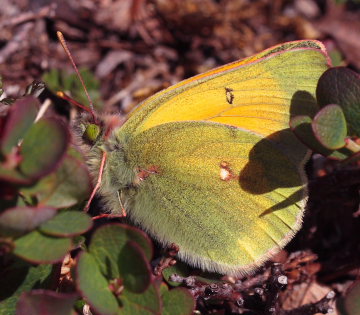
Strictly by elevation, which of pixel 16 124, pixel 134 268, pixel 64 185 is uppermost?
pixel 16 124

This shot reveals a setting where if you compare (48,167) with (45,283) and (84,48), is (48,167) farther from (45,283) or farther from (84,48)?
(84,48)

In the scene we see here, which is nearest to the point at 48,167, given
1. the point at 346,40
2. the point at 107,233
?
the point at 107,233

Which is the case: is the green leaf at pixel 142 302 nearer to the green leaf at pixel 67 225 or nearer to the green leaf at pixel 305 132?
the green leaf at pixel 67 225

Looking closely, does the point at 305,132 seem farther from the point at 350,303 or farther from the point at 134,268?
the point at 134,268

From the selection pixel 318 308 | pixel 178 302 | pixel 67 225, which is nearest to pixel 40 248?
pixel 67 225

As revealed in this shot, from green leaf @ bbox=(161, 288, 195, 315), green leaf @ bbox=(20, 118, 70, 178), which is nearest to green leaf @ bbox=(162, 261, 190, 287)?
green leaf @ bbox=(161, 288, 195, 315)

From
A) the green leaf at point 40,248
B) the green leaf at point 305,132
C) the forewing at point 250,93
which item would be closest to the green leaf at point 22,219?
the green leaf at point 40,248
